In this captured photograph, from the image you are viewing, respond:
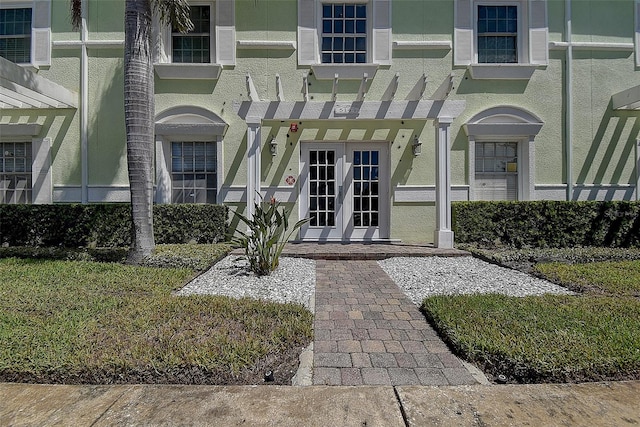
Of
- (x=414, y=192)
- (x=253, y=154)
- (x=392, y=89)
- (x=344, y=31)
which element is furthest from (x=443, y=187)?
(x=344, y=31)

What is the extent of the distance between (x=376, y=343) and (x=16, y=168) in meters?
10.5

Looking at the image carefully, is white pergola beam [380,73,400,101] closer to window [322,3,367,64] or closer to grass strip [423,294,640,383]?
window [322,3,367,64]

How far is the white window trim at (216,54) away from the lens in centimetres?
827

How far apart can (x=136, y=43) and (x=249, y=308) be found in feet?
17.1

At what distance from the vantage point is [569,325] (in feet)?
9.83

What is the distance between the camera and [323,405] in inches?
82.4

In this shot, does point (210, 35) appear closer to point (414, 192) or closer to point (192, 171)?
point (192, 171)

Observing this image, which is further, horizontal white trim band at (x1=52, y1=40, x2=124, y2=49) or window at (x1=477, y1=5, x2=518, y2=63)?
window at (x1=477, y1=5, x2=518, y2=63)

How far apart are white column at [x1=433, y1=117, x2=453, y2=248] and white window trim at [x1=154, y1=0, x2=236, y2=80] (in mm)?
5471

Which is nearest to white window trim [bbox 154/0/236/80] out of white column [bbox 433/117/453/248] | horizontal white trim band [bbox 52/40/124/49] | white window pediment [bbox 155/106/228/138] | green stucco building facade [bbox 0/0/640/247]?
green stucco building facade [bbox 0/0/640/247]

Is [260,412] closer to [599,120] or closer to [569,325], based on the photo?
[569,325]

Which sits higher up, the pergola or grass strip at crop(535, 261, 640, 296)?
the pergola

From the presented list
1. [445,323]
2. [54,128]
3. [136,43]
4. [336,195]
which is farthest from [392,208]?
[54,128]

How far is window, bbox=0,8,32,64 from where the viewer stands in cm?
862
